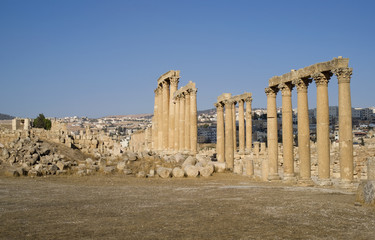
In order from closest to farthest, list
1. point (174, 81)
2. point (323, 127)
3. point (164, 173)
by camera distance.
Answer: point (323, 127) → point (164, 173) → point (174, 81)

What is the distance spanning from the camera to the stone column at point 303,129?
78.5ft

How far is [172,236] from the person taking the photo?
32.6 feet

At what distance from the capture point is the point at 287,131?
25.7 meters

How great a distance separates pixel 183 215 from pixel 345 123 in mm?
12296

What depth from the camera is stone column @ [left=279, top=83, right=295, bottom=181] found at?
2548 cm

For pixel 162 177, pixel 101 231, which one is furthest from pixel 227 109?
pixel 101 231

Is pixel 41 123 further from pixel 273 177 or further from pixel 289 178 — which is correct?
pixel 289 178

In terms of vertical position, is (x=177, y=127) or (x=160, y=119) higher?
(x=160, y=119)

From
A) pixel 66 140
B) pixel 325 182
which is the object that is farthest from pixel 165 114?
pixel 325 182

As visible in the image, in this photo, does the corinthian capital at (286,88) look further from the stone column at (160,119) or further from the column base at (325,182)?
the stone column at (160,119)

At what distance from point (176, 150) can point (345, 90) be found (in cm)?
2103

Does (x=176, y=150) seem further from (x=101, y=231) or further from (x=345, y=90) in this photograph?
(x=101, y=231)

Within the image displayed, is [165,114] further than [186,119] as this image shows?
Yes

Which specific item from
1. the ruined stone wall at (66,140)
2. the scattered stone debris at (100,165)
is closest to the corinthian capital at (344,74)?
the scattered stone debris at (100,165)
